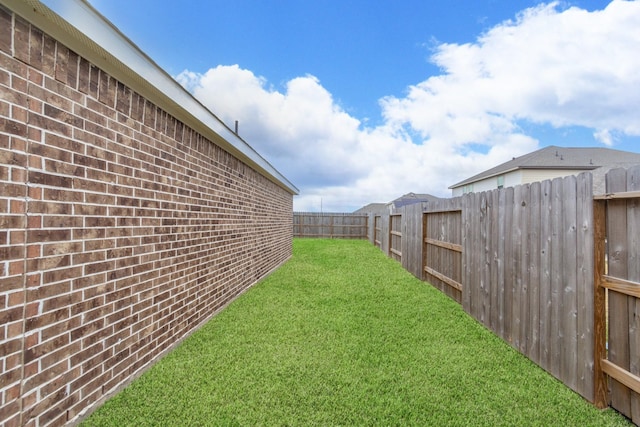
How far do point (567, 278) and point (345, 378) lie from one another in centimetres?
213

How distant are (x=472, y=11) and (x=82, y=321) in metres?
7.29

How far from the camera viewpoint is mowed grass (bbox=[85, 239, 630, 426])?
2.08m

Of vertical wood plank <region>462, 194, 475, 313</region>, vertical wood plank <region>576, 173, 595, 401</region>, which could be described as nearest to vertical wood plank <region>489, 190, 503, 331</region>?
vertical wood plank <region>462, 194, 475, 313</region>

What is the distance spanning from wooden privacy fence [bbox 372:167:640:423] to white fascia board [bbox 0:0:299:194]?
3.72 m

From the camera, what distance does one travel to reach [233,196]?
5336 mm

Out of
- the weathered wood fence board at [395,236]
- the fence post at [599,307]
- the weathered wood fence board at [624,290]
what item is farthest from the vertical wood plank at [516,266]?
the weathered wood fence board at [395,236]

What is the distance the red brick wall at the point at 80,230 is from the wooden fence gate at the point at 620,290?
3790 millimetres

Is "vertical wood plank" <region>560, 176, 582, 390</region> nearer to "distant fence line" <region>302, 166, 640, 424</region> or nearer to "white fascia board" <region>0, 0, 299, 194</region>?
"distant fence line" <region>302, 166, 640, 424</region>

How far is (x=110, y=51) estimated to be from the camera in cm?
206

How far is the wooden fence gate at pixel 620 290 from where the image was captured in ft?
6.57

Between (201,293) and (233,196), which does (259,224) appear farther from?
(201,293)

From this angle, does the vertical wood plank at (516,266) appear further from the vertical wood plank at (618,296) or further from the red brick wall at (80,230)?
the red brick wall at (80,230)

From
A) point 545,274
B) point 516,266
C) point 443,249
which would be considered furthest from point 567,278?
point 443,249

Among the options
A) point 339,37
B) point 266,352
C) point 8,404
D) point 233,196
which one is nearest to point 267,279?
point 233,196
